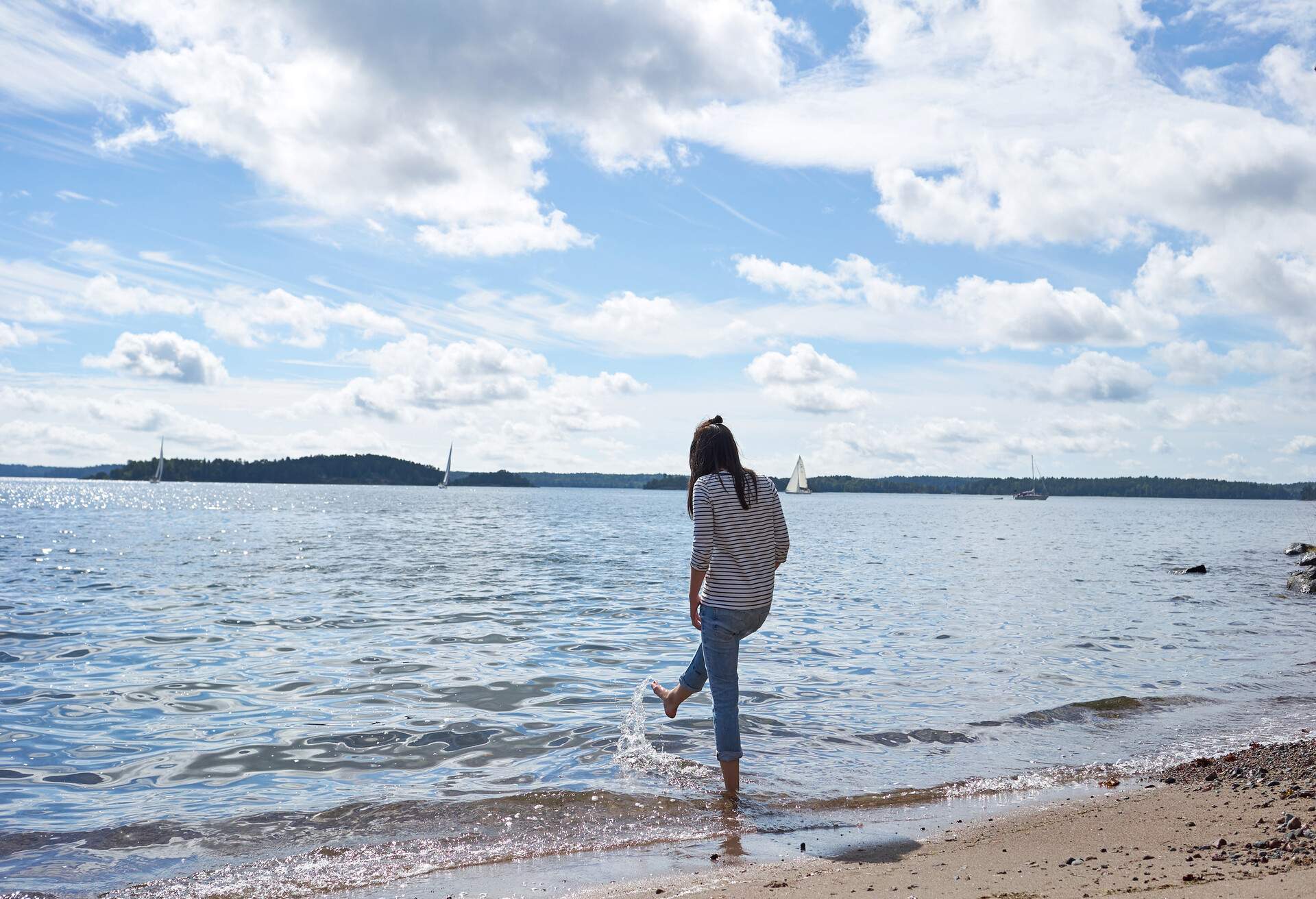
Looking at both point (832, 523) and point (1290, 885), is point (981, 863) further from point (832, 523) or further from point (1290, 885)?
point (832, 523)

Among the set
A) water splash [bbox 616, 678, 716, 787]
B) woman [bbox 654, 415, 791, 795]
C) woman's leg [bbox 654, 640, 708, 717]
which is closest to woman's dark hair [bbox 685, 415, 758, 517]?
woman [bbox 654, 415, 791, 795]

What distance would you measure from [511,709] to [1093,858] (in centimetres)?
717

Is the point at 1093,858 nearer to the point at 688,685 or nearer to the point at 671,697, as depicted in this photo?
the point at 688,685

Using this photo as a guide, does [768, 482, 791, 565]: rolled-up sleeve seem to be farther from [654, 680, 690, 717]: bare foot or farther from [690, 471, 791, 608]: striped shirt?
[654, 680, 690, 717]: bare foot

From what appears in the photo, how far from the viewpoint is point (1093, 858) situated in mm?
5922

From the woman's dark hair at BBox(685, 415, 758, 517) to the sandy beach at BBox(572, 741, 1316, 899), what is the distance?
2.73 m

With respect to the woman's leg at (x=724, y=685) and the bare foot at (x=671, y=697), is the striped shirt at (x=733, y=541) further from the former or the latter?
the bare foot at (x=671, y=697)

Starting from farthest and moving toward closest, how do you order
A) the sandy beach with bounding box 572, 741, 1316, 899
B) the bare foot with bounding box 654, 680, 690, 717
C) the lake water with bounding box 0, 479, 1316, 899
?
the bare foot with bounding box 654, 680, 690, 717
the lake water with bounding box 0, 479, 1316, 899
the sandy beach with bounding box 572, 741, 1316, 899

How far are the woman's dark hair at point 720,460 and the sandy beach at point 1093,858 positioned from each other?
2732 millimetres

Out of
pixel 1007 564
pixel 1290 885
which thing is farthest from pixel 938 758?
pixel 1007 564

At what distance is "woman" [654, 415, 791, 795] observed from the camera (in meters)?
7.23

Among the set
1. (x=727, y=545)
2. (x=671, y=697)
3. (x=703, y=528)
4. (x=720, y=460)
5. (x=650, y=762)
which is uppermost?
(x=720, y=460)

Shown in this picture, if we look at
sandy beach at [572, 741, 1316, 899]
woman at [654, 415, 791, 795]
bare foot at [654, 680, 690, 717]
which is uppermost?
woman at [654, 415, 791, 795]

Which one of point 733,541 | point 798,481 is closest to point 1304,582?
point 733,541
